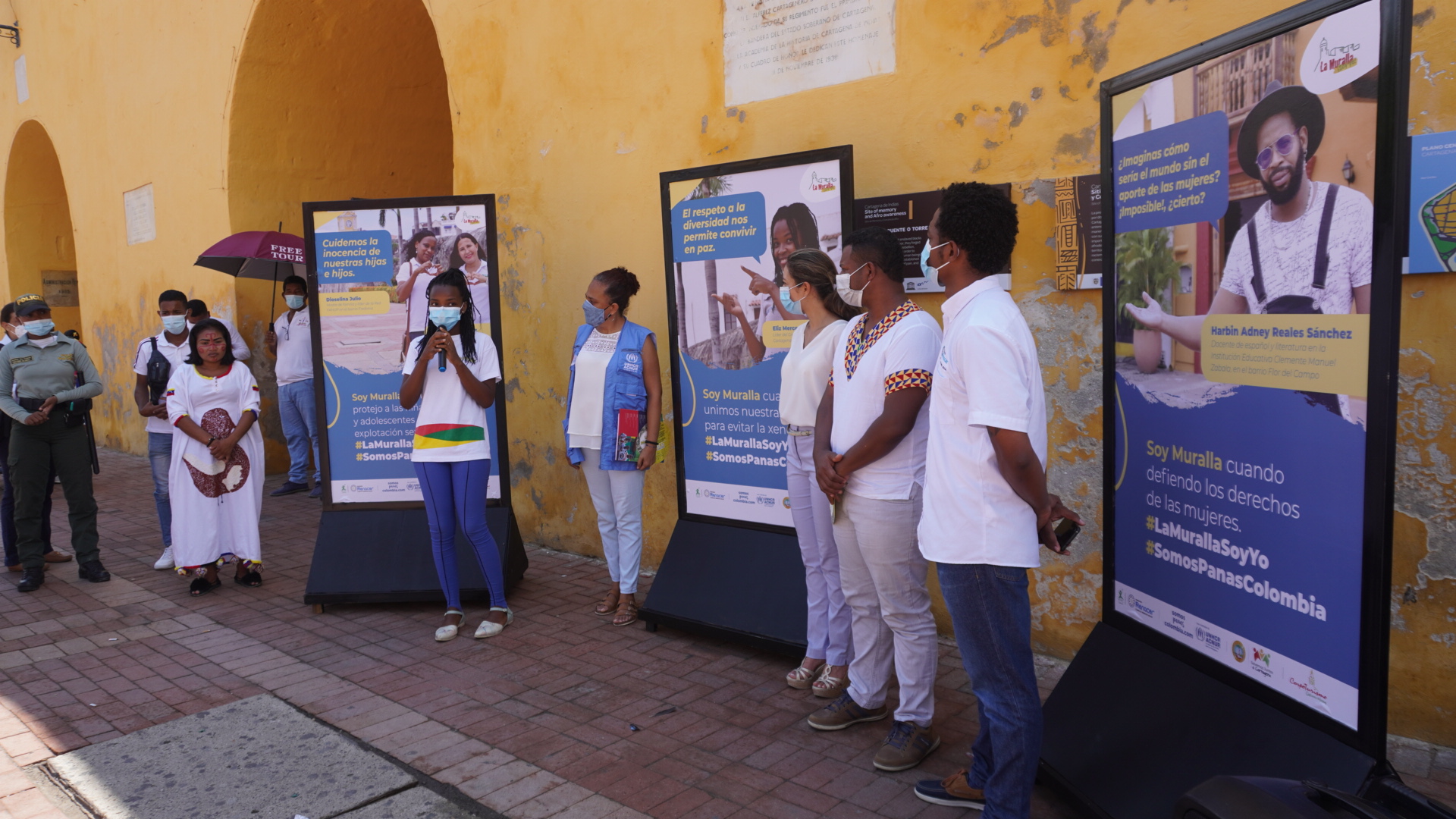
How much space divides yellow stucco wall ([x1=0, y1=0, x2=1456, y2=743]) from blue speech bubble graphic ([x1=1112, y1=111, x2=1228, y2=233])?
4.31 ft

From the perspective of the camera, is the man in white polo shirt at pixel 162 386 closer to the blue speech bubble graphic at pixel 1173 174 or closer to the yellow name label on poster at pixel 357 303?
the yellow name label on poster at pixel 357 303

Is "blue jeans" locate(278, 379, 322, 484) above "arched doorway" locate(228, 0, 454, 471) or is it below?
below

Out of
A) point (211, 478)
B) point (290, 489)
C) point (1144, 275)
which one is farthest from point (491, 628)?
point (290, 489)

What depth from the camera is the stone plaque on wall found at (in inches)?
650

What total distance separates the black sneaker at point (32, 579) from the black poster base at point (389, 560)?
7.19 feet

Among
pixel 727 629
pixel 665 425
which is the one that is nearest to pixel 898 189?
pixel 665 425

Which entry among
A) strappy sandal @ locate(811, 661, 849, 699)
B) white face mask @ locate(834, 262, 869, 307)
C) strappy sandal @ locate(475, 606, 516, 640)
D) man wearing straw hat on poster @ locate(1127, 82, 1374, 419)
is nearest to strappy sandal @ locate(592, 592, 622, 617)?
strappy sandal @ locate(475, 606, 516, 640)

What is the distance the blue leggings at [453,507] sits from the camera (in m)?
5.10

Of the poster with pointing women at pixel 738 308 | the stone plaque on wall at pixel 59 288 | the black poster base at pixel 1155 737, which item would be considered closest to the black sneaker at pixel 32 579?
the poster with pointing women at pixel 738 308

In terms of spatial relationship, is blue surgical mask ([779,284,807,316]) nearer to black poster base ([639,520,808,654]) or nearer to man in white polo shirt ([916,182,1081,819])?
black poster base ([639,520,808,654])

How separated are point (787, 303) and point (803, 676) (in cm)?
176

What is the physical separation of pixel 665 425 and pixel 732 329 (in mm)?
852

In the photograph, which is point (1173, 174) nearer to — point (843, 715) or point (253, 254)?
point (843, 715)

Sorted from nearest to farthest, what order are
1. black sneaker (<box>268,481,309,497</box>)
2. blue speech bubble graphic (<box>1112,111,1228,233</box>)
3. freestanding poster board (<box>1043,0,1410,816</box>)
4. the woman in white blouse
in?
freestanding poster board (<box>1043,0,1410,816</box>)
blue speech bubble graphic (<box>1112,111,1228,233</box>)
the woman in white blouse
black sneaker (<box>268,481,309,497</box>)
